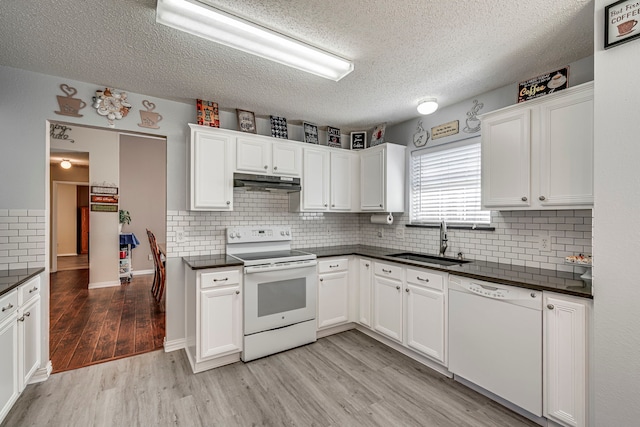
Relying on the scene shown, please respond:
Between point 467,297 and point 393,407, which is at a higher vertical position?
point 467,297

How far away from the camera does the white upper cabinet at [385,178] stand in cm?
351

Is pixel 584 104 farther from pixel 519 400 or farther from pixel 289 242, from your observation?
pixel 289 242

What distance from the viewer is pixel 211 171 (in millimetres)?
2885

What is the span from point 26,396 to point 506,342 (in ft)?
11.6

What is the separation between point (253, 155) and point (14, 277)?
2.09m

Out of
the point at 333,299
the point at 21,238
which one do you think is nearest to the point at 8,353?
the point at 21,238

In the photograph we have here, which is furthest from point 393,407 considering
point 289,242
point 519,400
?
point 289,242

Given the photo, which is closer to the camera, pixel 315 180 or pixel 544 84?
pixel 544 84

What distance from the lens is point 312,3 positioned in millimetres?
1638

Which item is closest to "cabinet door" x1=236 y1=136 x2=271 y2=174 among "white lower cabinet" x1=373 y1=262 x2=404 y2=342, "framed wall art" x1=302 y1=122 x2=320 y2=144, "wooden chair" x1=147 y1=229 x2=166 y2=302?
"framed wall art" x1=302 y1=122 x2=320 y2=144

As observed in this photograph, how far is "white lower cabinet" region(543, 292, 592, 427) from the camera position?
1.71 m

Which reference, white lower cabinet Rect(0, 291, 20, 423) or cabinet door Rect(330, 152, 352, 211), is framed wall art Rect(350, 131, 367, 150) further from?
white lower cabinet Rect(0, 291, 20, 423)

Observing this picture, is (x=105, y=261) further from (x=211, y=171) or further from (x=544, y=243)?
(x=544, y=243)

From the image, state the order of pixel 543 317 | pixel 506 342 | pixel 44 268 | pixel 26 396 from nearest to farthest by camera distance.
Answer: pixel 543 317, pixel 506 342, pixel 26 396, pixel 44 268
